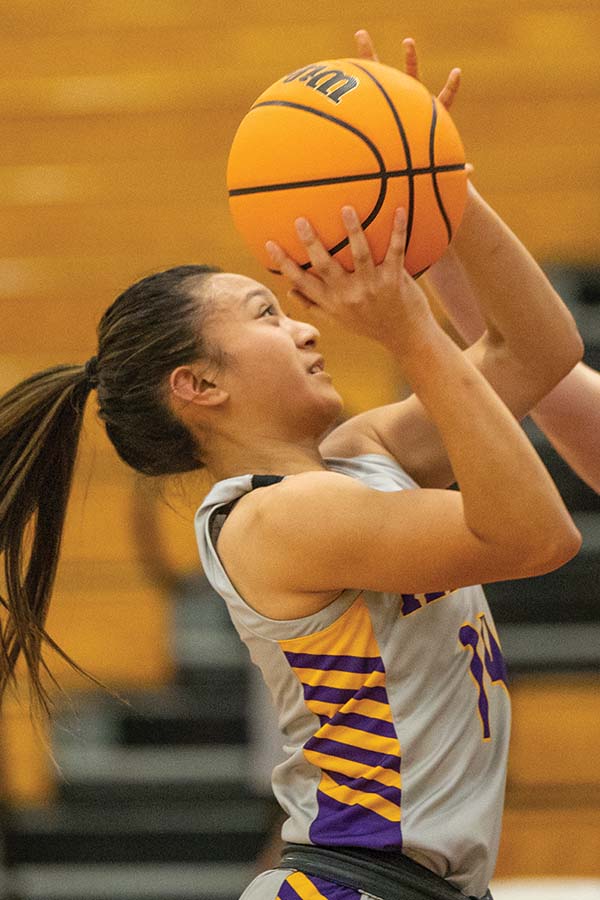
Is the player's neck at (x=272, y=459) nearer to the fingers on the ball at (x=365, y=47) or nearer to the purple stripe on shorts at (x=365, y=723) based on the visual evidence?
the purple stripe on shorts at (x=365, y=723)

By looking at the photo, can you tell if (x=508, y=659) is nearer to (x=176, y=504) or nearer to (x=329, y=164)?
(x=176, y=504)

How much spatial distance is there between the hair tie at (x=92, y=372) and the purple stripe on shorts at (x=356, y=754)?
707 millimetres

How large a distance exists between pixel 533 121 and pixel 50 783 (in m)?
3.11

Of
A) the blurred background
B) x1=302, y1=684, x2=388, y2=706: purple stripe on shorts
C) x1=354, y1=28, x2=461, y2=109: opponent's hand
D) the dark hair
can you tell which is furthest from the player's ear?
the blurred background

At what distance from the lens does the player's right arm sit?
1.76m

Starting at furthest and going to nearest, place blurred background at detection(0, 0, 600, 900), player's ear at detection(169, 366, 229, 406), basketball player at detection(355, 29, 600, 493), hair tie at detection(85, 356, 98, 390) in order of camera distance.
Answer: blurred background at detection(0, 0, 600, 900) < basketball player at detection(355, 29, 600, 493) < hair tie at detection(85, 356, 98, 390) < player's ear at detection(169, 366, 229, 406)

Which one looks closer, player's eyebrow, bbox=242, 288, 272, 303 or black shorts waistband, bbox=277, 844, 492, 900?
black shorts waistband, bbox=277, 844, 492, 900

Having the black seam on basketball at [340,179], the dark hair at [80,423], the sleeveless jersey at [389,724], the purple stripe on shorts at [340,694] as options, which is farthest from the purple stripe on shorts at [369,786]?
the black seam on basketball at [340,179]

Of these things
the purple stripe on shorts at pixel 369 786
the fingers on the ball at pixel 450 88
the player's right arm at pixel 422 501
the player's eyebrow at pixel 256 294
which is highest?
the fingers on the ball at pixel 450 88

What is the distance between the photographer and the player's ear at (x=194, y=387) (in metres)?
2.10

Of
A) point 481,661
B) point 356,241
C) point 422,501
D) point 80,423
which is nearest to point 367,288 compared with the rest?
point 356,241

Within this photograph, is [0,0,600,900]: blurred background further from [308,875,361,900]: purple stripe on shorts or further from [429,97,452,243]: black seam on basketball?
[429,97,452,243]: black seam on basketball

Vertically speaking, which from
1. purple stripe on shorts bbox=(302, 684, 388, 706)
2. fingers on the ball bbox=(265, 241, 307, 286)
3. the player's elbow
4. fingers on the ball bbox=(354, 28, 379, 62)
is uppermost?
fingers on the ball bbox=(354, 28, 379, 62)

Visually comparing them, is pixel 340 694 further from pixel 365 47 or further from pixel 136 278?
pixel 136 278
